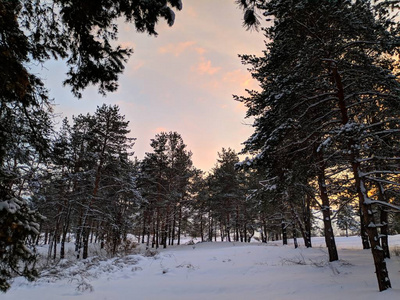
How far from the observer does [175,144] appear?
2706 cm

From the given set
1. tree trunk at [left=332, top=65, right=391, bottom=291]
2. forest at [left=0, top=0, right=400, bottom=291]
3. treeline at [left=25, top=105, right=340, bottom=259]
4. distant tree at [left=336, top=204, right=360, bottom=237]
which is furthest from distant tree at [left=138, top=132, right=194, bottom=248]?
tree trunk at [left=332, top=65, right=391, bottom=291]

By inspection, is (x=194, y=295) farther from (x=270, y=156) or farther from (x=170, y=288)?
(x=270, y=156)

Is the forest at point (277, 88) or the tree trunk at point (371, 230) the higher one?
the forest at point (277, 88)

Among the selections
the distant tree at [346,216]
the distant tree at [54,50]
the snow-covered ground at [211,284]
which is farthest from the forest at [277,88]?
the distant tree at [346,216]

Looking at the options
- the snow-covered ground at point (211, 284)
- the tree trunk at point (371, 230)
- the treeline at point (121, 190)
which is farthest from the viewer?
the treeline at point (121, 190)

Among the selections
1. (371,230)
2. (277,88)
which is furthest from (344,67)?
(371,230)

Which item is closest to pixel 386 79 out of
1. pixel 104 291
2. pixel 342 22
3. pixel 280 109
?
pixel 342 22

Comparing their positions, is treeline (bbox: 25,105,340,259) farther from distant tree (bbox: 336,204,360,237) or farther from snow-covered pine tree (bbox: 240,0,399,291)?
snow-covered pine tree (bbox: 240,0,399,291)

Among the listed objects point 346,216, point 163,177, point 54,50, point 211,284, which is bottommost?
point 211,284

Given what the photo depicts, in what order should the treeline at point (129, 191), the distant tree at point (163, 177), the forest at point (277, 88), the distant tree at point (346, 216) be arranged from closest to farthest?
the forest at point (277, 88) < the treeline at point (129, 191) < the distant tree at point (346, 216) < the distant tree at point (163, 177)

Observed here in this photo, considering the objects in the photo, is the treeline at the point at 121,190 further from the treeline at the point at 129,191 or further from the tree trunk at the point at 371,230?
the tree trunk at the point at 371,230

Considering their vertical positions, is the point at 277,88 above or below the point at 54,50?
above

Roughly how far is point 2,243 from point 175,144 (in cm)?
2466

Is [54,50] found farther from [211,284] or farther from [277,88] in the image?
[211,284]
